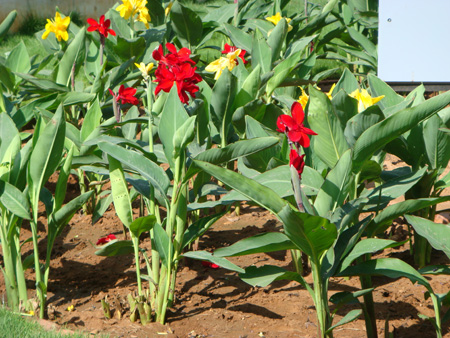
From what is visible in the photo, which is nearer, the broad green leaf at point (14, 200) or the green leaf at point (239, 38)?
the broad green leaf at point (14, 200)

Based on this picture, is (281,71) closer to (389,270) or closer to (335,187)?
(335,187)

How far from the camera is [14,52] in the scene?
13.8 feet

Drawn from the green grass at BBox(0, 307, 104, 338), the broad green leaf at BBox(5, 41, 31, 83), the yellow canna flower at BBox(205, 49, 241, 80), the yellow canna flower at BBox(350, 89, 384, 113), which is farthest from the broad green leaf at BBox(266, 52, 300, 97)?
the broad green leaf at BBox(5, 41, 31, 83)

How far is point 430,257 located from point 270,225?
943mm

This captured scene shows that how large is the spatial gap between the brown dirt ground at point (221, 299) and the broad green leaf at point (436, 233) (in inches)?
12.1

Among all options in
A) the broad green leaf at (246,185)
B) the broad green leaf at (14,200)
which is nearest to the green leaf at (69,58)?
the broad green leaf at (14,200)

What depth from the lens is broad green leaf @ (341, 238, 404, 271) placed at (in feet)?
6.42

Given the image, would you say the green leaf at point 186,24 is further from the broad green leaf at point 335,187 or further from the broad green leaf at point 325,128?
the broad green leaf at point 335,187

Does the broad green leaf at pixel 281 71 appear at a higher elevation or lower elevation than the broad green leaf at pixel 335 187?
higher

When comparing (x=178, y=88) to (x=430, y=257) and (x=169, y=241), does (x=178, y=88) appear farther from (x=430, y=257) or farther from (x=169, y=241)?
(x=430, y=257)

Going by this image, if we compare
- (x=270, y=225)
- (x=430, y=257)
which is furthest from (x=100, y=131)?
(x=430, y=257)

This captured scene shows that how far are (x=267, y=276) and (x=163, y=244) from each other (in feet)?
1.51

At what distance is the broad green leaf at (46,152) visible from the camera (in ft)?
7.63

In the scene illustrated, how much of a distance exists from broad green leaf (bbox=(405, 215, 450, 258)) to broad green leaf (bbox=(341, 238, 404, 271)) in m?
0.11
